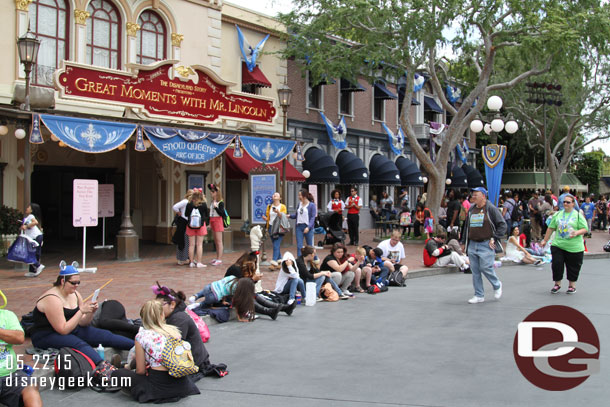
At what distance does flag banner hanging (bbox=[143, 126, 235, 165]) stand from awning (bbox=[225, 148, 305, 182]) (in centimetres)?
391

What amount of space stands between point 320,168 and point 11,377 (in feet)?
69.0

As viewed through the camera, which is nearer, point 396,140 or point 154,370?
point 154,370

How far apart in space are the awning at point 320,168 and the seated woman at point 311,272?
47.9 feet

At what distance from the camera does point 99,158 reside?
20734 mm

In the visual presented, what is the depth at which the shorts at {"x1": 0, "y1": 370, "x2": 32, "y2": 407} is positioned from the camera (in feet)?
15.6

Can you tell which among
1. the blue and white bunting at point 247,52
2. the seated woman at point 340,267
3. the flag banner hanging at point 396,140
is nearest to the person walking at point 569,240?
the seated woman at point 340,267

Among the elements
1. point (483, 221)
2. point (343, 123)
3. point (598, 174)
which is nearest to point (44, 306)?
point (483, 221)

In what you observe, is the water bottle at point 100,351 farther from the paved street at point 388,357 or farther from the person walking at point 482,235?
the person walking at point 482,235

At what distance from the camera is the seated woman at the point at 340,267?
432 inches

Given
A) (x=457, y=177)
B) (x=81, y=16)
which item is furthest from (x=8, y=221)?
(x=457, y=177)

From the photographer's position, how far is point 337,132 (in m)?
27.3

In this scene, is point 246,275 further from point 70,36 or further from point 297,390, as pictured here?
point 70,36

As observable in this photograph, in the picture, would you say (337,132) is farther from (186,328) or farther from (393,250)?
(186,328)

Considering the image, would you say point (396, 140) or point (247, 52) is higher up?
point (247, 52)
